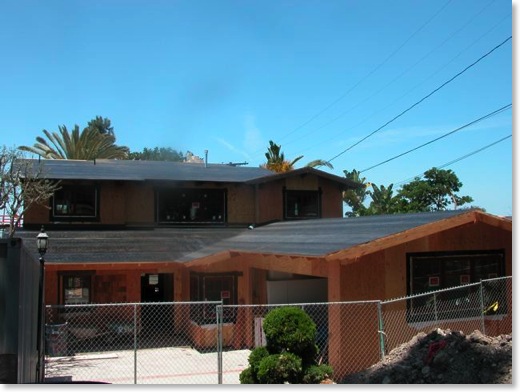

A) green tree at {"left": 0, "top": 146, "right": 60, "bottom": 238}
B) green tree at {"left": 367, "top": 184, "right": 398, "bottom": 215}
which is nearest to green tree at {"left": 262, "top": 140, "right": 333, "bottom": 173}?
green tree at {"left": 367, "top": 184, "right": 398, "bottom": 215}

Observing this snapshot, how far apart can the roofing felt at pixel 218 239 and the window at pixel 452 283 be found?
1.07 metres

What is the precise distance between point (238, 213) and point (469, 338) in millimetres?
13875

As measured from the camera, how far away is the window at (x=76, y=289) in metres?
18.0

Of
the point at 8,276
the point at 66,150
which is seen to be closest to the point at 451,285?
the point at 8,276

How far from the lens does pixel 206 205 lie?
71.6 ft

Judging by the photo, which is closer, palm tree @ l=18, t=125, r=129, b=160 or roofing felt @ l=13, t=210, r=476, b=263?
roofing felt @ l=13, t=210, r=476, b=263

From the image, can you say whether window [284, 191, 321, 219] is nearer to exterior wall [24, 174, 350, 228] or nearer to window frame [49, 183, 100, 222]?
exterior wall [24, 174, 350, 228]

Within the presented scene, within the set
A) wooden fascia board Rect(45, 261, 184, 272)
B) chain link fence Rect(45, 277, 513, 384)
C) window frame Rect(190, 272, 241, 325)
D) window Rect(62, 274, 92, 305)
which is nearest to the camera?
chain link fence Rect(45, 277, 513, 384)

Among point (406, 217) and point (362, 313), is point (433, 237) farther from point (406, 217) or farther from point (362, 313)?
point (362, 313)

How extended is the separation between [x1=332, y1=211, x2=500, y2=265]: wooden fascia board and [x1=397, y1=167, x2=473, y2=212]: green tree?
3282 centimetres

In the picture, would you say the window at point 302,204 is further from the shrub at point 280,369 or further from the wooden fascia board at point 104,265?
the shrub at point 280,369

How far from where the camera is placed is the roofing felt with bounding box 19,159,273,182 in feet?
66.6

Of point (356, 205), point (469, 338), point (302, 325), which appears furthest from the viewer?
point (356, 205)

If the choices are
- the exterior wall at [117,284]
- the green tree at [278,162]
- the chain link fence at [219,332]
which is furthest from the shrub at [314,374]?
the green tree at [278,162]
